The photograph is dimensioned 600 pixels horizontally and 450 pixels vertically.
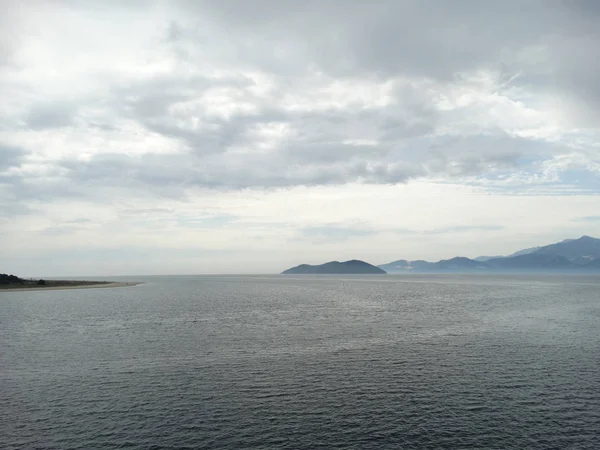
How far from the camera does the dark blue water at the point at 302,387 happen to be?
135 feet

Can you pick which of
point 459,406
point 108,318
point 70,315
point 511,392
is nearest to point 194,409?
point 459,406

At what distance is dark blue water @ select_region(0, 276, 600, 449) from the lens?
1625 inches

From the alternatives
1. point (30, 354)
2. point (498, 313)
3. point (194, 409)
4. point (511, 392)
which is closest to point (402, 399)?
point (511, 392)

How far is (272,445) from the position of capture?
39.4 metres

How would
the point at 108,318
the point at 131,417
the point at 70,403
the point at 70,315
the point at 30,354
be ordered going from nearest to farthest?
the point at 131,417, the point at 70,403, the point at 30,354, the point at 108,318, the point at 70,315

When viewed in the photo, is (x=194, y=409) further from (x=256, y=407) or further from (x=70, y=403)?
(x=70, y=403)

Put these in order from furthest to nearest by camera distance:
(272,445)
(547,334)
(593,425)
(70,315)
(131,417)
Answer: (70,315) → (547,334) → (131,417) → (593,425) → (272,445)

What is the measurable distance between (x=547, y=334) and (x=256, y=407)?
80.7 meters

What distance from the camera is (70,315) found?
138 m

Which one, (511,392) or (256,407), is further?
(511,392)

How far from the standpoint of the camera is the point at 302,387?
184ft

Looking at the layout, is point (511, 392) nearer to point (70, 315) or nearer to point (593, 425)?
point (593, 425)

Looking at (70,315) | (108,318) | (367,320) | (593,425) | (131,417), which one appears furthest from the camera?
(70,315)

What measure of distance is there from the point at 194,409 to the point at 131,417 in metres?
7.37
